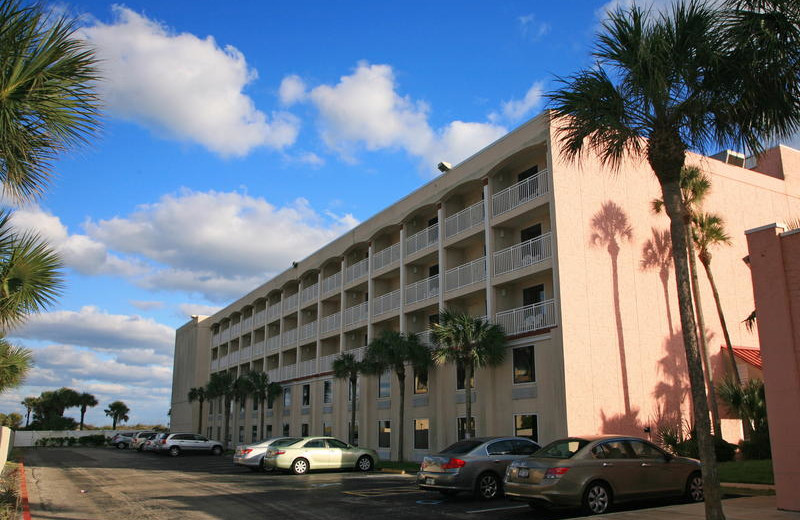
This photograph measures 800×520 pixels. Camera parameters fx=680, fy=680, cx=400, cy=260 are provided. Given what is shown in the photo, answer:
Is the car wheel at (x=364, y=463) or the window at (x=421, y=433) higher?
the window at (x=421, y=433)

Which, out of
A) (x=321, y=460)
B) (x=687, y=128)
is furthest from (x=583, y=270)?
(x=687, y=128)

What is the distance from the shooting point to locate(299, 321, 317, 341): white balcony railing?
45969 millimetres

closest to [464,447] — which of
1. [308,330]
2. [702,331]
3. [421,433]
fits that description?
[702,331]

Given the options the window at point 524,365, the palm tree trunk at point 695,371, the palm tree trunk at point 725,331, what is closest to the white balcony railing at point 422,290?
the window at point 524,365

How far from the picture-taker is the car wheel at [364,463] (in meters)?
27.0

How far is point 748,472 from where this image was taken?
19484 mm

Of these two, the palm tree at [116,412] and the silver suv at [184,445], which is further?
the palm tree at [116,412]

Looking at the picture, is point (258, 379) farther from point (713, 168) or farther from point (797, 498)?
point (797, 498)

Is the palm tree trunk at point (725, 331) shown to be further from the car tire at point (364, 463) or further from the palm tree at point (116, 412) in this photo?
the palm tree at point (116, 412)

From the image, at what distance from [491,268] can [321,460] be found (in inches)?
406

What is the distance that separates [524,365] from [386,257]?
13353mm

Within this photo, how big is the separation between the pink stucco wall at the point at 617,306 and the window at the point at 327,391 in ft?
68.8

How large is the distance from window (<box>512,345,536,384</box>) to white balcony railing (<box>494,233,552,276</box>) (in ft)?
10.7

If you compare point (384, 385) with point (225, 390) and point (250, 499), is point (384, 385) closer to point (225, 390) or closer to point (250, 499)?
point (250, 499)
